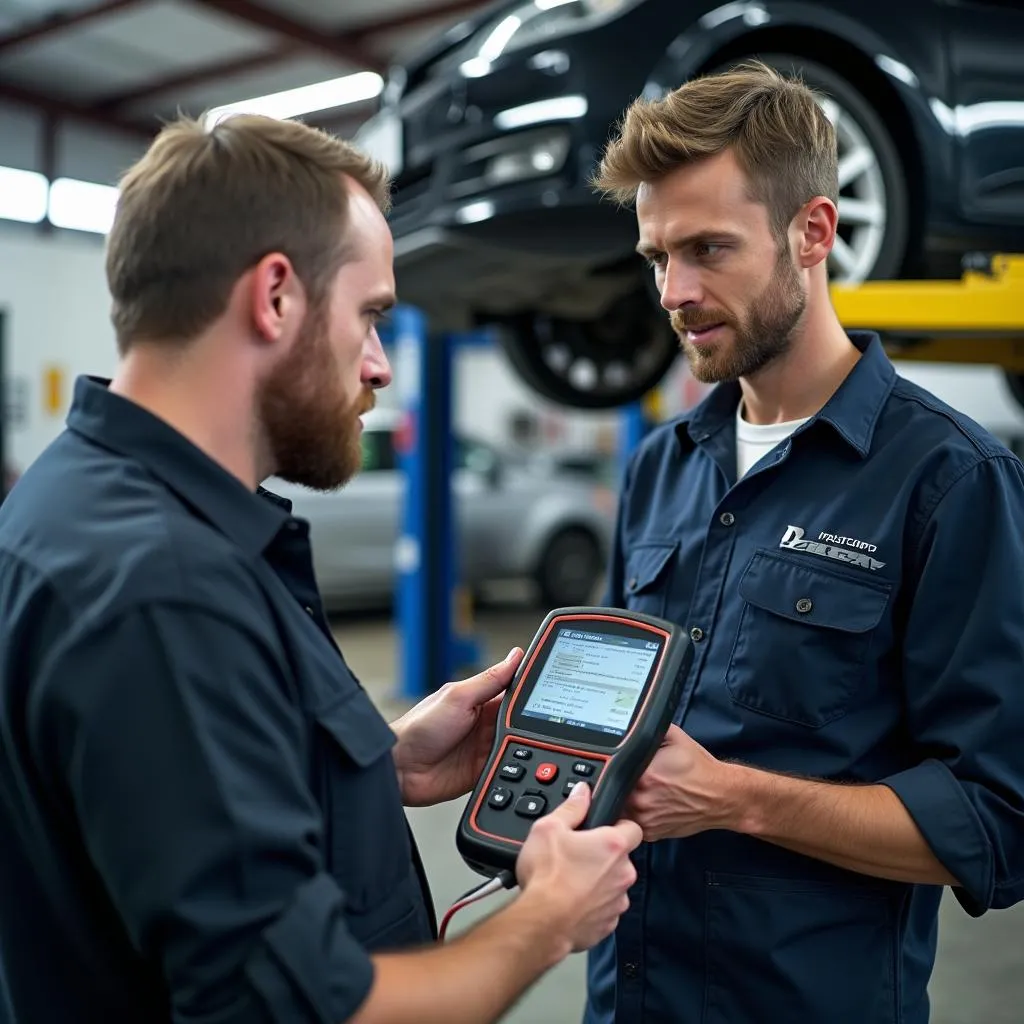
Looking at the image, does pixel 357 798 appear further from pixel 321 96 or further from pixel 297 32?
pixel 321 96

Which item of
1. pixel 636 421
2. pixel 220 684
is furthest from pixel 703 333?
pixel 636 421

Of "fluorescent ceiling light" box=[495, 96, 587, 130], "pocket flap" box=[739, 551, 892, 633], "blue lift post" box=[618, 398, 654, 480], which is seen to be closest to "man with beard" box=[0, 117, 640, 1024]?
"pocket flap" box=[739, 551, 892, 633]

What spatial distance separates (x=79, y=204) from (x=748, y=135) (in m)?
11.4

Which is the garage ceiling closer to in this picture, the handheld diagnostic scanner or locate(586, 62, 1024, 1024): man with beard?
locate(586, 62, 1024, 1024): man with beard

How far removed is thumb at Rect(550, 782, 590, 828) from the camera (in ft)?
3.01

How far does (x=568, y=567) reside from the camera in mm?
7203

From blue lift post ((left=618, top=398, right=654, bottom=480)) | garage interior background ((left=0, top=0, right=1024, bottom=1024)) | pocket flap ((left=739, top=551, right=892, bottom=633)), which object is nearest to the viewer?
pocket flap ((left=739, top=551, right=892, bottom=633))

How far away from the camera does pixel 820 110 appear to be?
129 centimetres

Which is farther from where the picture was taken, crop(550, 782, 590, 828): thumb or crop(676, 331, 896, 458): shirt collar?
crop(676, 331, 896, 458): shirt collar

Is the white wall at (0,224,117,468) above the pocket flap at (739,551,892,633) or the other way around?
above

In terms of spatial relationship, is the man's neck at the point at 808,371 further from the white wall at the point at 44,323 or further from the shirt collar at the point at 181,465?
the white wall at the point at 44,323

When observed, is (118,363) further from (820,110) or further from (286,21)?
(286,21)

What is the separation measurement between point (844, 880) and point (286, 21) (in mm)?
8536

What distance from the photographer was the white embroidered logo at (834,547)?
117cm
